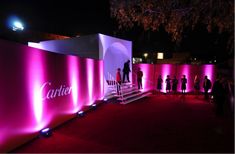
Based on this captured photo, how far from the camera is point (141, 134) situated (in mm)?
6957

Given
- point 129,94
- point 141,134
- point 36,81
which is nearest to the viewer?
point 36,81

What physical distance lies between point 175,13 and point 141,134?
3798mm

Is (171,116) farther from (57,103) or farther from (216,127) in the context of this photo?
(57,103)

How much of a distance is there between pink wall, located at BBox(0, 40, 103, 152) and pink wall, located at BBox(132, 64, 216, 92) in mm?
9687

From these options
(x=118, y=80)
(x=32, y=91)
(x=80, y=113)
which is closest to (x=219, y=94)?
(x=118, y=80)

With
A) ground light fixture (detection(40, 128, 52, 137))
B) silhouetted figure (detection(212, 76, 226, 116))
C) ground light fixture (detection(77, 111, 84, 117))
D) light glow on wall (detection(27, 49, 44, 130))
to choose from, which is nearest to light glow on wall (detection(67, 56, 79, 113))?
ground light fixture (detection(77, 111, 84, 117))

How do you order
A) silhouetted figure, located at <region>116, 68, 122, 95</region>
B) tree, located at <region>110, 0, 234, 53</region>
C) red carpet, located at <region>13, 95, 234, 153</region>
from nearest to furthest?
tree, located at <region>110, 0, 234, 53</region> < red carpet, located at <region>13, 95, 234, 153</region> < silhouetted figure, located at <region>116, 68, 122, 95</region>

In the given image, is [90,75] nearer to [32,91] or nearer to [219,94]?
[32,91]

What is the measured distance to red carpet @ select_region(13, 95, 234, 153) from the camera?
226 inches

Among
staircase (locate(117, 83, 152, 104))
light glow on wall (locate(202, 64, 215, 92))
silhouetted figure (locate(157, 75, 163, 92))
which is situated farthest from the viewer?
light glow on wall (locate(202, 64, 215, 92))

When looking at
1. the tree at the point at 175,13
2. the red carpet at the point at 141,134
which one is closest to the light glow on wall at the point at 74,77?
the red carpet at the point at 141,134

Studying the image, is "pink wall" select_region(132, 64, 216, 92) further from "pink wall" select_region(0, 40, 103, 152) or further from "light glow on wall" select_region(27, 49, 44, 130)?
"light glow on wall" select_region(27, 49, 44, 130)

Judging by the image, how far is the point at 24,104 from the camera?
230 inches

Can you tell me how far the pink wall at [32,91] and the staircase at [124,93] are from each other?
4.03m
